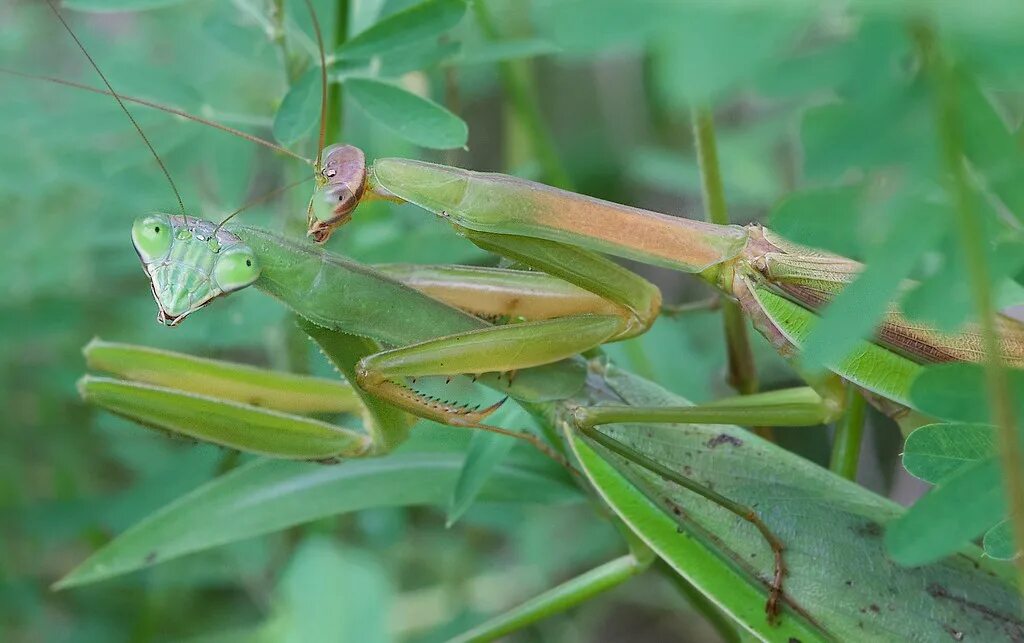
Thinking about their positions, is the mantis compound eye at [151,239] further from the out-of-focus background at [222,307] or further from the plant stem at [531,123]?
the plant stem at [531,123]

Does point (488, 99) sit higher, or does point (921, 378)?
point (921, 378)

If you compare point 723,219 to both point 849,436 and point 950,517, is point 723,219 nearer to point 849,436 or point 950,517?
point 849,436

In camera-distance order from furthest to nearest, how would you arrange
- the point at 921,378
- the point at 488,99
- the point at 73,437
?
1. the point at 488,99
2. the point at 73,437
3. the point at 921,378

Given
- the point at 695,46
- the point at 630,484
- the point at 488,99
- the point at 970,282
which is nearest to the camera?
the point at 695,46

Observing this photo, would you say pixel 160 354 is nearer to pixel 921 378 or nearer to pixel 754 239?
pixel 754 239

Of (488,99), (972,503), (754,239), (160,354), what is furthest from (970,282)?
(488,99)
